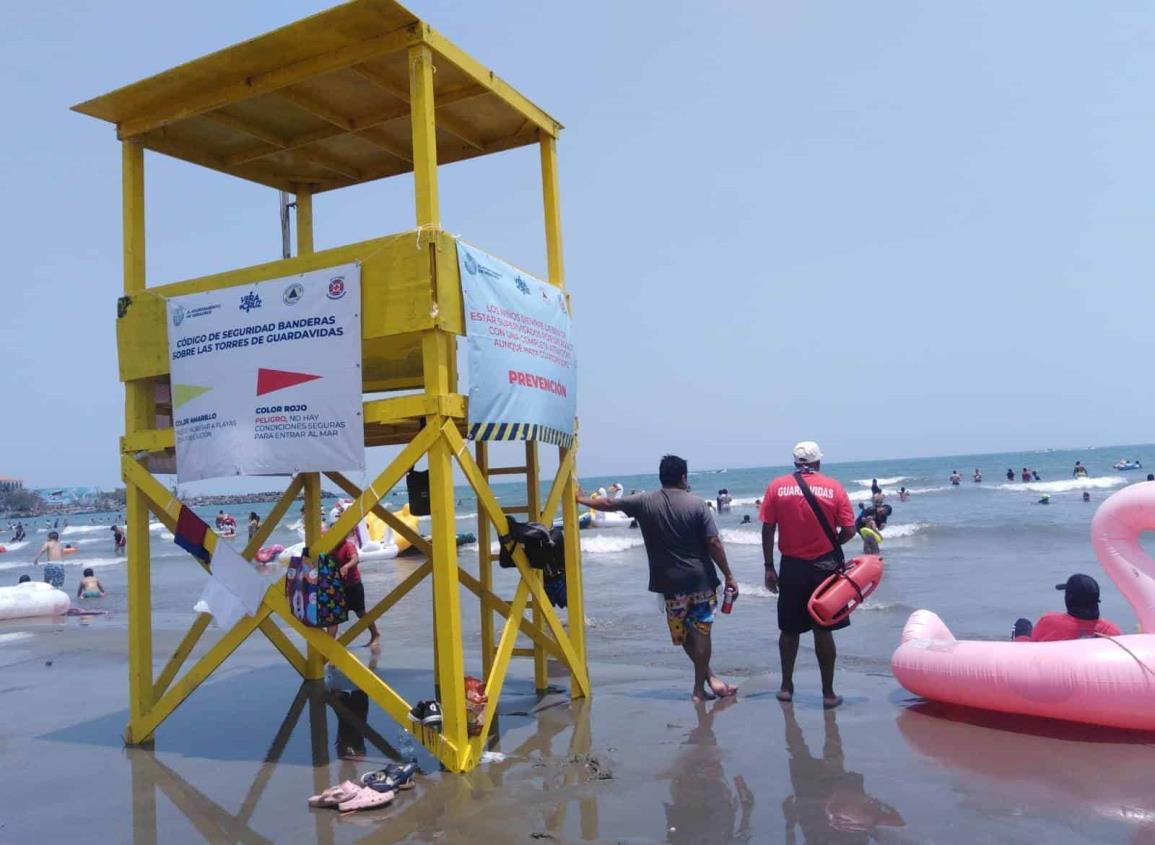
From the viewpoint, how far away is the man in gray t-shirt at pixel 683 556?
23.2ft

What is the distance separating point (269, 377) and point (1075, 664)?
227 inches

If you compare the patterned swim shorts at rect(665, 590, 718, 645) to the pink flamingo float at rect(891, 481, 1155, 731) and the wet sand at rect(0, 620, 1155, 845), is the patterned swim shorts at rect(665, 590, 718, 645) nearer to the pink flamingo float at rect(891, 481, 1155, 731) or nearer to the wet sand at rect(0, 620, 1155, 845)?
the wet sand at rect(0, 620, 1155, 845)

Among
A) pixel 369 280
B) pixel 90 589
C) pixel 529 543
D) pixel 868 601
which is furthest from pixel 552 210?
pixel 90 589

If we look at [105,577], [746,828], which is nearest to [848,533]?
[746,828]

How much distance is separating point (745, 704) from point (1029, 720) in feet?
6.73

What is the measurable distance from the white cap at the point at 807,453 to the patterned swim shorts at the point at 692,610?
130cm

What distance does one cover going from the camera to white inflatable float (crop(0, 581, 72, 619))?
1600cm

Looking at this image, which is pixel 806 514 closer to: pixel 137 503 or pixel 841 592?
pixel 841 592

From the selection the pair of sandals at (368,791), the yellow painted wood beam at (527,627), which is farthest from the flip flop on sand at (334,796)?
the yellow painted wood beam at (527,627)

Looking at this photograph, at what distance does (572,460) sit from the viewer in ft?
23.7

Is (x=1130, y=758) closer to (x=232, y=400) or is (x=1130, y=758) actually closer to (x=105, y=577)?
(x=232, y=400)

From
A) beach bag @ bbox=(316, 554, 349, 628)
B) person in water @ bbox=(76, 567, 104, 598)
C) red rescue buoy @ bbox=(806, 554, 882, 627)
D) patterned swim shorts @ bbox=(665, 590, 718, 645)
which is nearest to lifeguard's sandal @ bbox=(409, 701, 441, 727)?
beach bag @ bbox=(316, 554, 349, 628)

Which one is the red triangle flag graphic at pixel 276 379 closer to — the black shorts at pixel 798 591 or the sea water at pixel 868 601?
the black shorts at pixel 798 591

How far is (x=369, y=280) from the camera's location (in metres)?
5.72
